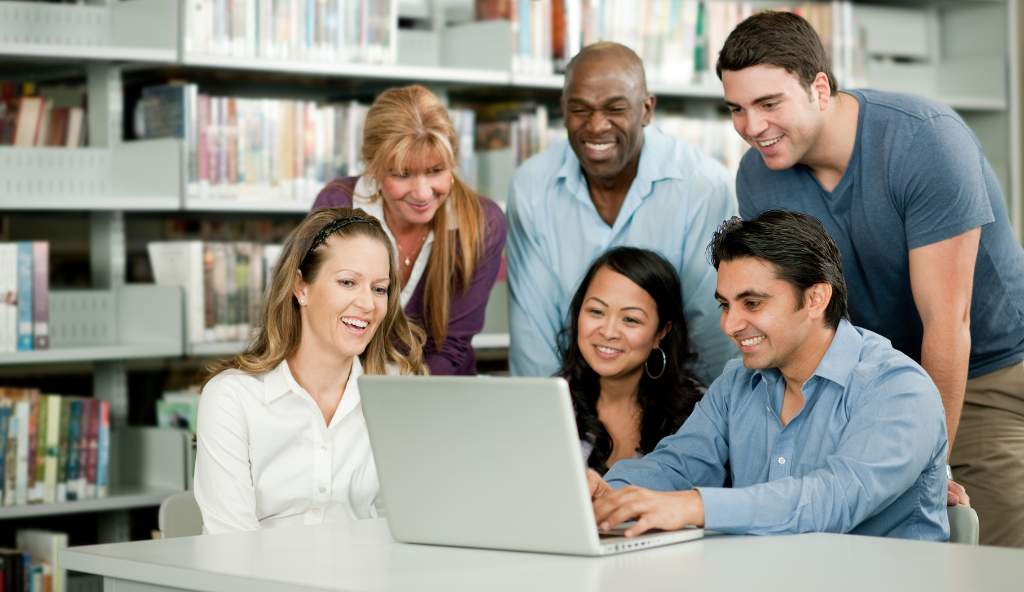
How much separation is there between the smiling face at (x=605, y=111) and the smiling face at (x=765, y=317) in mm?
739

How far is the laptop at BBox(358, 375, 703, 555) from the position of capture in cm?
165

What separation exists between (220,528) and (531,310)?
0.96 m

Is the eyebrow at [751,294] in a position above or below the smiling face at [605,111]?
below

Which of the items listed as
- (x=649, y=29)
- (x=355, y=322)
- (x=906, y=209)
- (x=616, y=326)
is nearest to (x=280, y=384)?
(x=355, y=322)

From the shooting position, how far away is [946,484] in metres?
1.96

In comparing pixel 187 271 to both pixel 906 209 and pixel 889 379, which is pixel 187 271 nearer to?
pixel 906 209

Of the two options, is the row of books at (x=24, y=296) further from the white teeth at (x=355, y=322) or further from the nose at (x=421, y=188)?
the white teeth at (x=355, y=322)

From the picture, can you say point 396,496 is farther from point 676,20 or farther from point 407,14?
point 676,20

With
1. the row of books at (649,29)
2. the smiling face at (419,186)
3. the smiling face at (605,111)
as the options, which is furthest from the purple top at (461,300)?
the row of books at (649,29)

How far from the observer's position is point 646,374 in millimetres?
2762

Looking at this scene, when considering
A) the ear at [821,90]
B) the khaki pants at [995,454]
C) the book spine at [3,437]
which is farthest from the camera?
the book spine at [3,437]

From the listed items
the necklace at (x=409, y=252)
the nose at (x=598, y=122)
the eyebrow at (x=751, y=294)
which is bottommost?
the eyebrow at (x=751, y=294)

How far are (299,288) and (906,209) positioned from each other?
108 centimetres

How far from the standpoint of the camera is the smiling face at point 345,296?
7.95 feet
